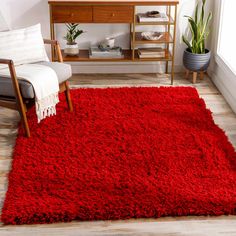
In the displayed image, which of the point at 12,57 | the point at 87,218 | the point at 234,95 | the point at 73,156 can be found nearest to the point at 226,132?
the point at 234,95

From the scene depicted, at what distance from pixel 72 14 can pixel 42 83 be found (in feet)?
3.22

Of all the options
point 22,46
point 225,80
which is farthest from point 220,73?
point 22,46

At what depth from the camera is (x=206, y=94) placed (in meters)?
4.24

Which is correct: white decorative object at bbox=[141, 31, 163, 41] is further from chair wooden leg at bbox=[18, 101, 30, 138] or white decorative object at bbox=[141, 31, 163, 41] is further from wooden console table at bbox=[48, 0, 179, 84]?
chair wooden leg at bbox=[18, 101, 30, 138]

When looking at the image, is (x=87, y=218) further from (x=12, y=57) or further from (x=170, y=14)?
(x=170, y=14)

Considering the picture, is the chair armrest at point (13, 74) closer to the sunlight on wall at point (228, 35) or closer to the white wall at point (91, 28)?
the white wall at point (91, 28)

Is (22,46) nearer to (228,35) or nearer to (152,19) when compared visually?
(152,19)

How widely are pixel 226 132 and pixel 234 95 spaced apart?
1.61ft

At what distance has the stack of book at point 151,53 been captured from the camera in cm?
438

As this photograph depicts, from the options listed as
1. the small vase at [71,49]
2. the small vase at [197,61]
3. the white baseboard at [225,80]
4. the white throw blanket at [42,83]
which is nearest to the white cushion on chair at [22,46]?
the white throw blanket at [42,83]

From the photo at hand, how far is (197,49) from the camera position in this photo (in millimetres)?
4449

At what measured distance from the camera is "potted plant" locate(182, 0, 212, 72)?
438 cm

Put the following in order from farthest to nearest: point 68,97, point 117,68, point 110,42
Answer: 1. point 117,68
2. point 110,42
3. point 68,97

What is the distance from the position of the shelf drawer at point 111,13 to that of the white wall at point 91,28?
1.19ft
